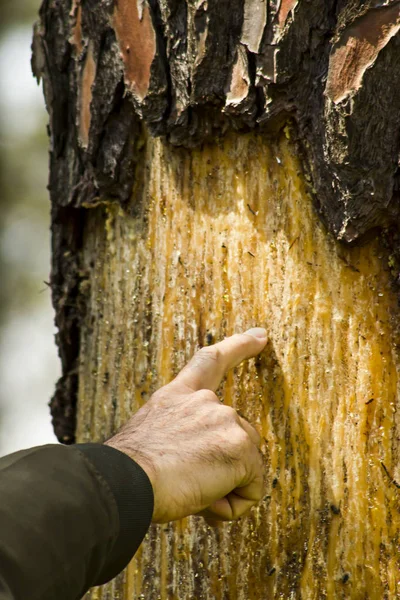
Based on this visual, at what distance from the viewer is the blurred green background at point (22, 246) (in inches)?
216

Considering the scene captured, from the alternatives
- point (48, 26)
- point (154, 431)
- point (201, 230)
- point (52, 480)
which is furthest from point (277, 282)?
point (48, 26)

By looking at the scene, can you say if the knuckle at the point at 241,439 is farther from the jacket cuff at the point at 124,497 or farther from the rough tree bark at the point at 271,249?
the jacket cuff at the point at 124,497

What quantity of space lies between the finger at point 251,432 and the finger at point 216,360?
0.12 m

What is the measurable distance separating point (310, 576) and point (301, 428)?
1.05 feet

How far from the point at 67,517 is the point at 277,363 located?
0.63m

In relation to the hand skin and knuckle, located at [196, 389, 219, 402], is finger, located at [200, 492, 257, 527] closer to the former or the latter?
the hand skin

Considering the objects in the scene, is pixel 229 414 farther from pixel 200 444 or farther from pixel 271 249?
pixel 271 249

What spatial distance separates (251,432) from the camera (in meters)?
1.43

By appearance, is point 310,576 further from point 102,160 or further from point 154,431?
point 102,160

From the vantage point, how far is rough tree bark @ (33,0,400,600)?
1336mm

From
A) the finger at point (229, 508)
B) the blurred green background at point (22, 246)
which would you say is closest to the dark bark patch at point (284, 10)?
the finger at point (229, 508)

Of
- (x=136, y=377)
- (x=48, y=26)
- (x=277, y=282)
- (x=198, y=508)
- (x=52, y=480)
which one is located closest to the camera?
(x=52, y=480)

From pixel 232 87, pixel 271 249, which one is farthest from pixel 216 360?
pixel 232 87

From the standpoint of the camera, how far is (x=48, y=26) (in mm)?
1918
